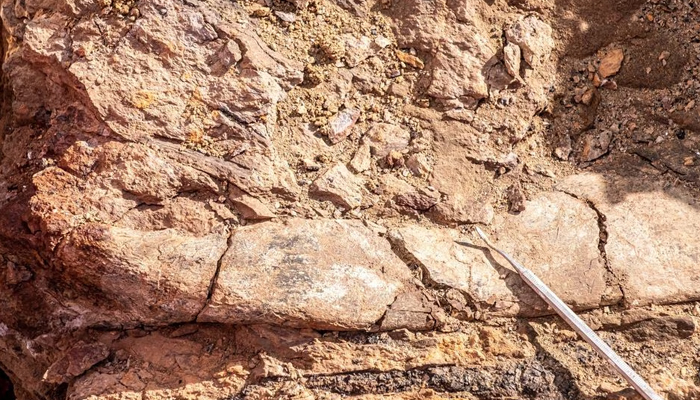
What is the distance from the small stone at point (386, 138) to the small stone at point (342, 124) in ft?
0.22

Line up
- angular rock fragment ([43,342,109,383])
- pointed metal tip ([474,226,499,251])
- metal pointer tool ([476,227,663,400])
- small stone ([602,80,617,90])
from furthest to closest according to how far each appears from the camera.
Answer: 1. small stone ([602,80,617,90])
2. pointed metal tip ([474,226,499,251])
3. angular rock fragment ([43,342,109,383])
4. metal pointer tool ([476,227,663,400])

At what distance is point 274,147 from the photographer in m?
2.35

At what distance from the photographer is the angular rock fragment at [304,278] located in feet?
7.00

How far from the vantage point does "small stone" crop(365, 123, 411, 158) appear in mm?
2414

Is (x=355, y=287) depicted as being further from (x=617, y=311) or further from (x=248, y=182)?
(x=617, y=311)

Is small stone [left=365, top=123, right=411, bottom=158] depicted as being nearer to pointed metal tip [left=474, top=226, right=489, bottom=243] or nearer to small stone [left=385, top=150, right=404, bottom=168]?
small stone [left=385, top=150, right=404, bottom=168]

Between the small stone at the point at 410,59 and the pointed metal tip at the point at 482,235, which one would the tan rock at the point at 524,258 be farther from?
the small stone at the point at 410,59

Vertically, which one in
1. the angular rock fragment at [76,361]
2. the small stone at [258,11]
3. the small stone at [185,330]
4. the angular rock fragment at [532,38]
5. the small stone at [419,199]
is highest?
the angular rock fragment at [532,38]

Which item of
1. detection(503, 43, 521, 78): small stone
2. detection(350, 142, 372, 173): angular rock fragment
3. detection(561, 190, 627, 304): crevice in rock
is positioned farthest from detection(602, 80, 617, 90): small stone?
detection(350, 142, 372, 173): angular rock fragment

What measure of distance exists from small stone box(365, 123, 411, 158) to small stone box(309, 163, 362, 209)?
0.45ft

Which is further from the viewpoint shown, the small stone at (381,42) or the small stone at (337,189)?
the small stone at (381,42)

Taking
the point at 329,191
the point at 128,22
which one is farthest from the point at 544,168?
the point at 128,22

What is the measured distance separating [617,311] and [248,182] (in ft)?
3.95

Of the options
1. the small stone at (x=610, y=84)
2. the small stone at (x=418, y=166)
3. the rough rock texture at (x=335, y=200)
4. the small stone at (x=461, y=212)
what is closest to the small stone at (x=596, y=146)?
the rough rock texture at (x=335, y=200)
